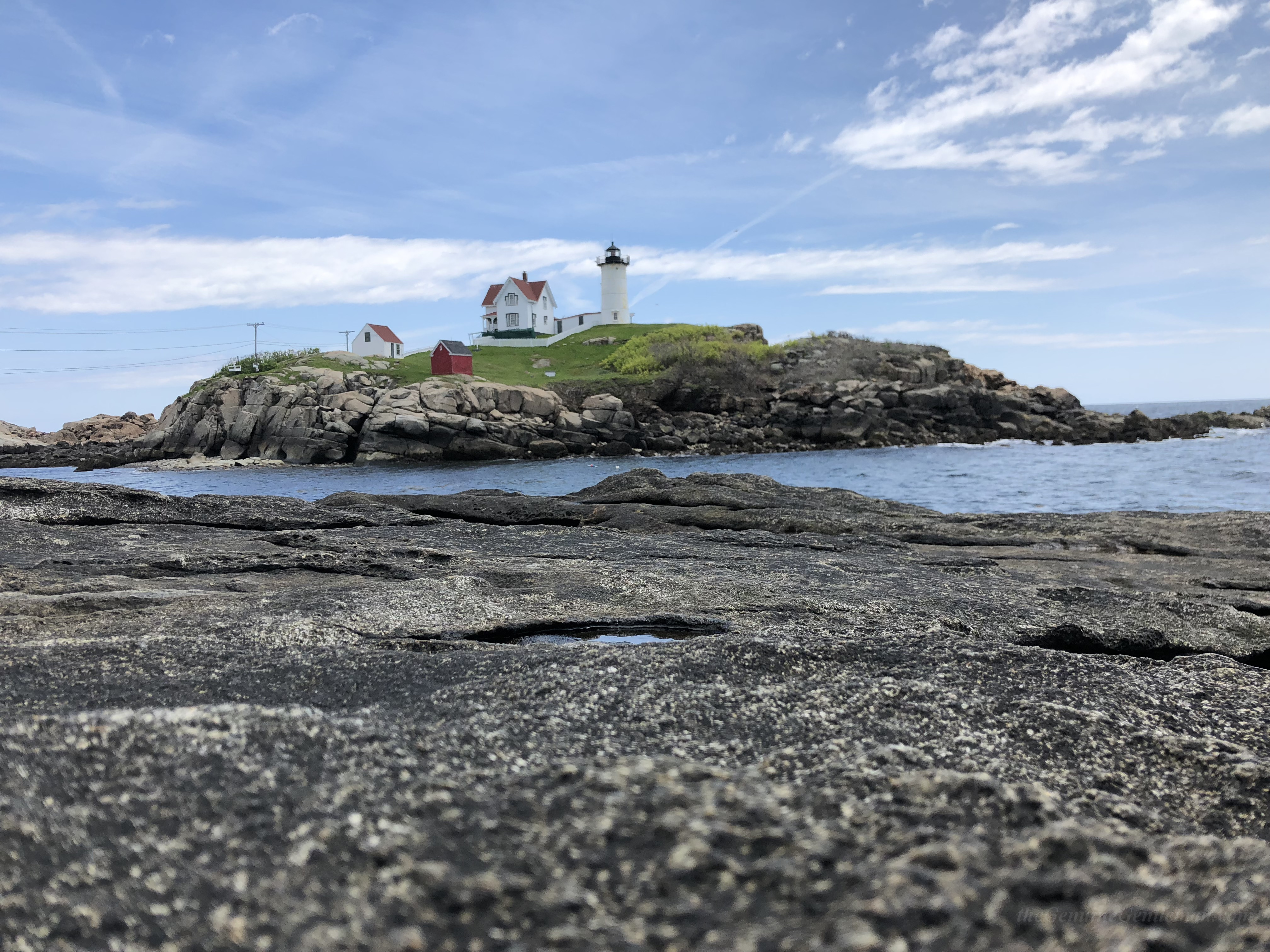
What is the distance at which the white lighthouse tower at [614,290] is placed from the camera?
126m

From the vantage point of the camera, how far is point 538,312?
121125 millimetres

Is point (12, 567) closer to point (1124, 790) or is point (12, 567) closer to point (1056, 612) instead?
point (1124, 790)

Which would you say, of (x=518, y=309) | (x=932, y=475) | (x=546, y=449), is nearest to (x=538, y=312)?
(x=518, y=309)

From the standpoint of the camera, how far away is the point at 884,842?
10.1 ft

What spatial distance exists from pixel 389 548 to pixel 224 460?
6702 centimetres

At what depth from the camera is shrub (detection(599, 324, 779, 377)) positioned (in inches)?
3802

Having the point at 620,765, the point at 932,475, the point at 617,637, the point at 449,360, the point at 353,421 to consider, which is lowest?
the point at 617,637

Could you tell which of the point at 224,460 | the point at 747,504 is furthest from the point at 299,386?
the point at 747,504

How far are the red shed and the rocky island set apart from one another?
6.43m

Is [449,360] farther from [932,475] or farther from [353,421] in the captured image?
[932,475]

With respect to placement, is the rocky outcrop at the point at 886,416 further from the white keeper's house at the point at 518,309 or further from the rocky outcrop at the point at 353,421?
the white keeper's house at the point at 518,309

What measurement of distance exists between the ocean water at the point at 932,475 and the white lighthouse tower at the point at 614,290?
185 feet

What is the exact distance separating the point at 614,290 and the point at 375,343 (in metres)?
38.3

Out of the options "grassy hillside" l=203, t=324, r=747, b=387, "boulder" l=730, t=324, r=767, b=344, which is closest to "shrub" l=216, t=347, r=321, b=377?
"grassy hillside" l=203, t=324, r=747, b=387
